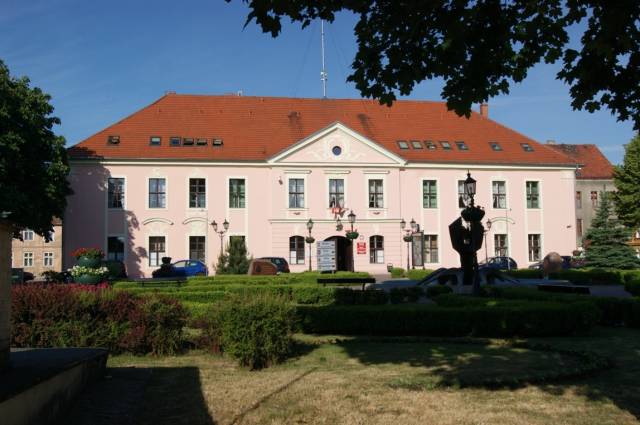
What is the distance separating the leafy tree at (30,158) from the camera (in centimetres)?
2995

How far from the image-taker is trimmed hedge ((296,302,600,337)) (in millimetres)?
11953

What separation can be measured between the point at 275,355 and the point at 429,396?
9.69 feet

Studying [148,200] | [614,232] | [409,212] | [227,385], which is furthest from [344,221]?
[227,385]

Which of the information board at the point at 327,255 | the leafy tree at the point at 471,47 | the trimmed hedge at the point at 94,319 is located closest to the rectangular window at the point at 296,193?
the information board at the point at 327,255

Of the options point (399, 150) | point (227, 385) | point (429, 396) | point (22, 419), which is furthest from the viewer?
point (399, 150)

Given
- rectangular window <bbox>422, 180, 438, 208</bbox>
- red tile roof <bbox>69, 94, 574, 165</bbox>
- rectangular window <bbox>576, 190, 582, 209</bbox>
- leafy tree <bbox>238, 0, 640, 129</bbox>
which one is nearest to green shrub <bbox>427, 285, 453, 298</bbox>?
leafy tree <bbox>238, 0, 640, 129</bbox>

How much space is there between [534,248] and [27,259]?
49.6 m

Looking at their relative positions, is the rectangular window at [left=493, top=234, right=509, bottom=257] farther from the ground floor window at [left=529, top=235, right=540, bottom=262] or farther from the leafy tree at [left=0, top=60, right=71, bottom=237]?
the leafy tree at [left=0, top=60, right=71, bottom=237]

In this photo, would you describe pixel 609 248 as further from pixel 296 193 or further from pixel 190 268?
pixel 190 268

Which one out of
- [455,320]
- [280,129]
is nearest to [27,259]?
[280,129]

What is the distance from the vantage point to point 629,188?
46.5 m

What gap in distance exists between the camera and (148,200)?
38156 millimetres

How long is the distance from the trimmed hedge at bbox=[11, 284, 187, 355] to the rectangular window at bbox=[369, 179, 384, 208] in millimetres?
30339

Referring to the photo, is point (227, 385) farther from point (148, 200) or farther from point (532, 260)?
point (532, 260)
